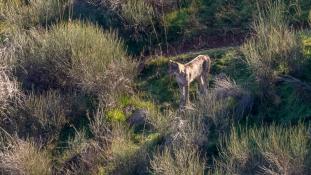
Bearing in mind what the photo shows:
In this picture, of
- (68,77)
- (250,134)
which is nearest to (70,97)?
(68,77)

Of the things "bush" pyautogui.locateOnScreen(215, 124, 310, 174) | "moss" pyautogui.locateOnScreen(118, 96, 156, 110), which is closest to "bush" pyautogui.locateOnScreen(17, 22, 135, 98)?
"moss" pyautogui.locateOnScreen(118, 96, 156, 110)

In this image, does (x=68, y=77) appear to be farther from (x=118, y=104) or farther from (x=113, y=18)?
(x=113, y=18)

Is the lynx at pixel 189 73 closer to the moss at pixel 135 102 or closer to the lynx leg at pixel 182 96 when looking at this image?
the lynx leg at pixel 182 96

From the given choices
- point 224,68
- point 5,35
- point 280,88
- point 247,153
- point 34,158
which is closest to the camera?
point 247,153

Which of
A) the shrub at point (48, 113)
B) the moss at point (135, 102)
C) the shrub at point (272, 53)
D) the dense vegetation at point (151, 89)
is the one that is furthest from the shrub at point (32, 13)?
the shrub at point (272, 53)

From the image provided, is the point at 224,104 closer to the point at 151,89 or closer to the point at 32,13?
the point at 151,89

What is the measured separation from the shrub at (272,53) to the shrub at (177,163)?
2223 millimetres

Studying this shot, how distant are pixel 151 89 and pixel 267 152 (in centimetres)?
384

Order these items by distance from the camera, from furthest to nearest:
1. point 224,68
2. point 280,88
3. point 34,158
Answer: point 224,68
point 280,88
point 34,158

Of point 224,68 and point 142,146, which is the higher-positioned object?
point 224,68

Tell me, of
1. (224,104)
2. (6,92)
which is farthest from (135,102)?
(6,92)

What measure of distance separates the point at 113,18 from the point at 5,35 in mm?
2245

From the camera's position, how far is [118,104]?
13.9m

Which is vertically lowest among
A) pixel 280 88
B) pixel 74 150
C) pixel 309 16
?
pixel 74 150
